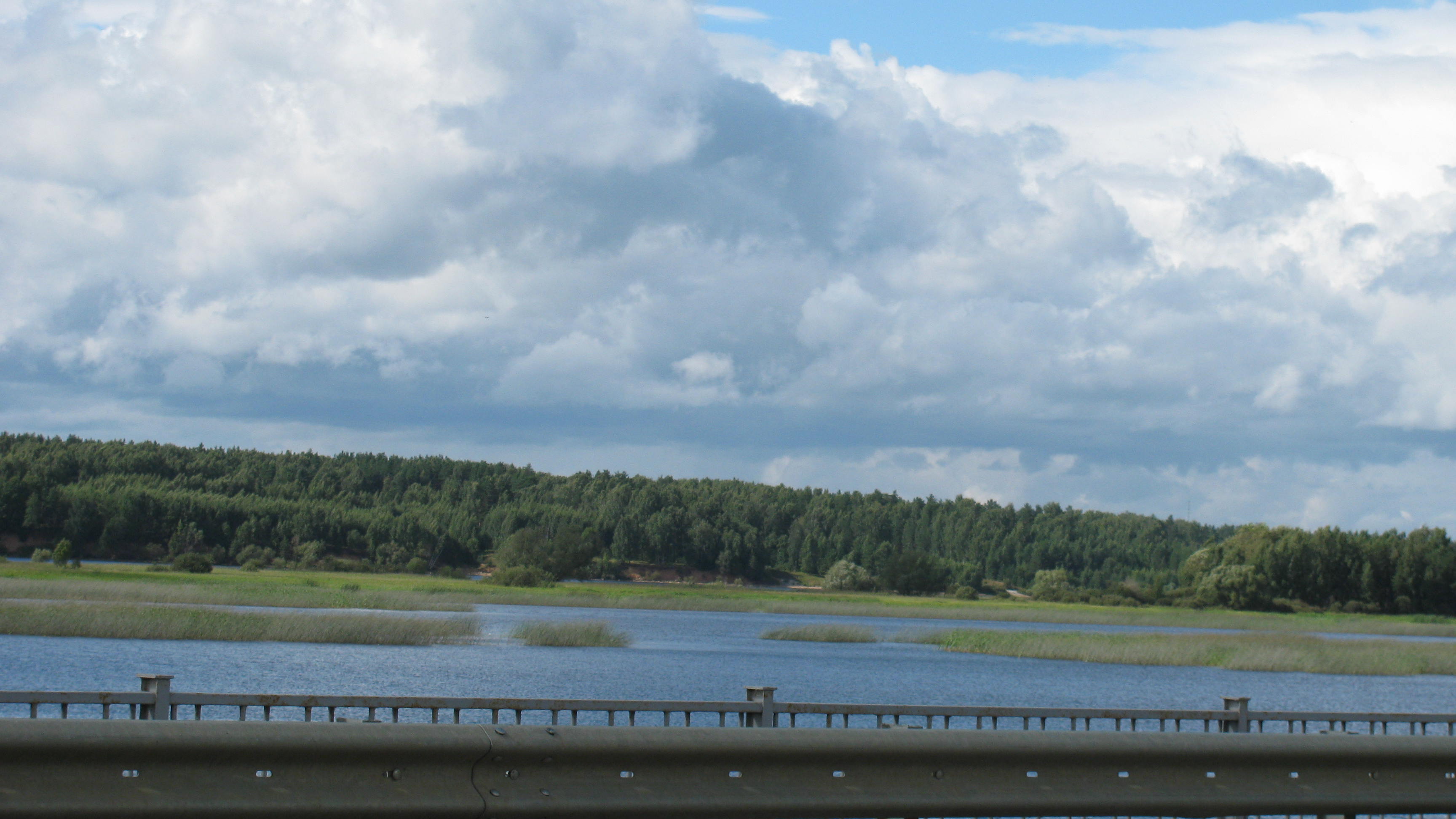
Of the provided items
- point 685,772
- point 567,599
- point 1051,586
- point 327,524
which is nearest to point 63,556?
point 567,599

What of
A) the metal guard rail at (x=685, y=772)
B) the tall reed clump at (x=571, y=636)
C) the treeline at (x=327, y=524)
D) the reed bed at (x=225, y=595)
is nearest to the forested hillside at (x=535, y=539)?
the treeline at (x=327, y=524)

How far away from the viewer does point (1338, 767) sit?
6.83 meters

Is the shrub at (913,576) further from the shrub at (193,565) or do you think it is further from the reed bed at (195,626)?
the reed bed at (195,626)

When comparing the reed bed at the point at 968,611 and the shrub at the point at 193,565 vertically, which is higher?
the shrub at the point at 193,565

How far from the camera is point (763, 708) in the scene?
854cm

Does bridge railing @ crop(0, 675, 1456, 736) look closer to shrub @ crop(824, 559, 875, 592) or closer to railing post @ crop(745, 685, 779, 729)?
railing post @ crop(745, 685, 779, 729)

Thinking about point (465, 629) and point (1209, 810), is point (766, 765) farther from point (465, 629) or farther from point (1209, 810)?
point (465, 629)

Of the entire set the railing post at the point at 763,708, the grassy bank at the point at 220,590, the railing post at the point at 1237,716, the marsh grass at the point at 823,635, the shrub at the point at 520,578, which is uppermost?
the railing post at the point at 763,708

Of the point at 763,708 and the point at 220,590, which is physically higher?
the point at 763,708

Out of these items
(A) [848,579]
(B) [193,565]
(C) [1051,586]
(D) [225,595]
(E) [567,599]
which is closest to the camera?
(D) [225,595]

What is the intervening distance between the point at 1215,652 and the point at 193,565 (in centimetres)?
7402

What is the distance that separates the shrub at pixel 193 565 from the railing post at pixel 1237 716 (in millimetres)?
96998

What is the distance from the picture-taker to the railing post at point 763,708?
8469mm

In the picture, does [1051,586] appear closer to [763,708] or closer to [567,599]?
[567,599]
